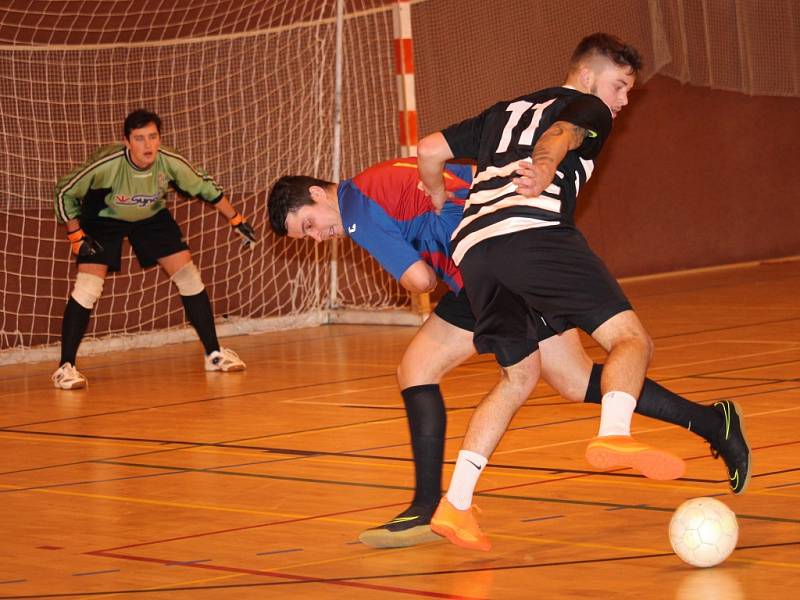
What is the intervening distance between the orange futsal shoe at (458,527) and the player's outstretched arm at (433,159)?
94cm

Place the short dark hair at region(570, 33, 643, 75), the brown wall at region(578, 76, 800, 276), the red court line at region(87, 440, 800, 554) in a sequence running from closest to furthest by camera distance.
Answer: the short dark hair at region(570, 33, 643, 75) → the red court line at region(87, 440, 800, 554) → the brown wall at region(578, 76, 800, 276)

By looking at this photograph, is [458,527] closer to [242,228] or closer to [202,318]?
[242,228]

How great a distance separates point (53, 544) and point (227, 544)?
0.59 metres

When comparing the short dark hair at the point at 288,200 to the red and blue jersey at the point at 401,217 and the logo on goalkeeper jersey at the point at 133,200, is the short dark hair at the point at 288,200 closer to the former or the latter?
the red and blue jersey at the point at 401,217

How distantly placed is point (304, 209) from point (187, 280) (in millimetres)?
5143

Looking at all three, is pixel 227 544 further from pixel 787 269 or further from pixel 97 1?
pixel 787 269

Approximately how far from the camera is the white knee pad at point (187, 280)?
955 cm

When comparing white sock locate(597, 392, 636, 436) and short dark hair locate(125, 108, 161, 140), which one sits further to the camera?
short dark hair locate(125, 108, 161, 140)

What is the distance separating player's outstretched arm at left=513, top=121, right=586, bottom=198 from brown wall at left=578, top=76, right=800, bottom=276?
1040 cm

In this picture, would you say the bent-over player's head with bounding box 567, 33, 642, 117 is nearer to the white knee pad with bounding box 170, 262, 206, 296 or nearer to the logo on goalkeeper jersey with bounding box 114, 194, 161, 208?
the logo on goalkeeper jersey with bounding box 114, 194, 161, 208

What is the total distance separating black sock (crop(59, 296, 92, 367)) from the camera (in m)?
9.16

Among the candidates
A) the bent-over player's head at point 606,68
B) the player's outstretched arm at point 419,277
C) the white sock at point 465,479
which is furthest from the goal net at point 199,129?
the bent-over player's head at point 606,68

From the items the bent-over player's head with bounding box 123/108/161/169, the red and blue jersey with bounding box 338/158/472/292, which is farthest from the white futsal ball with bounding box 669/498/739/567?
the bent-over player's head with bounding box 123/108/161/169

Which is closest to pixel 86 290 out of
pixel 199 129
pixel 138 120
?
pixel 138 120
